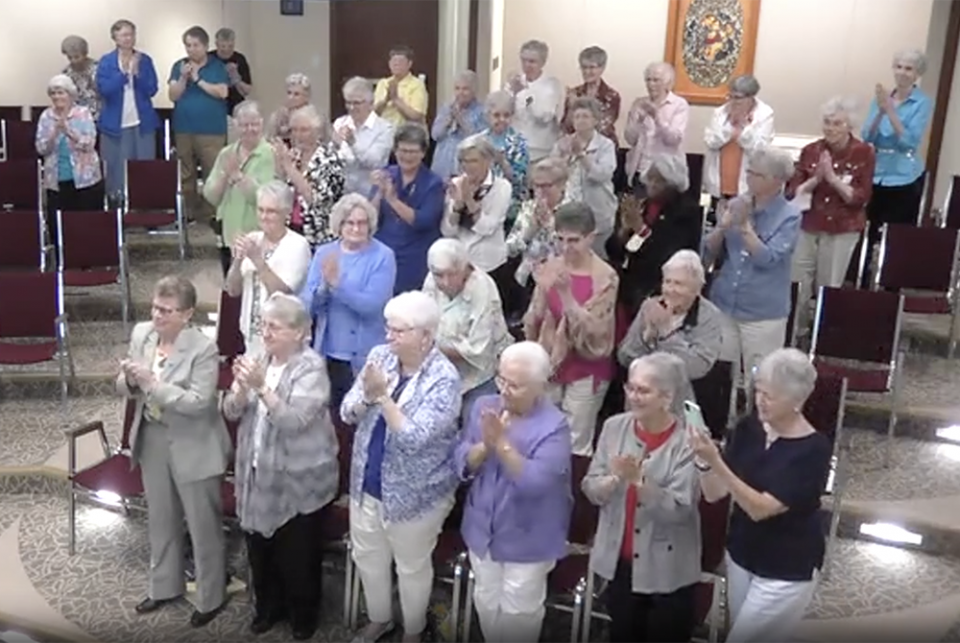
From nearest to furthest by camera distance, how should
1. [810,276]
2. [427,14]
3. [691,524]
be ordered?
1. [691,524]
2. [810,276]
3. [427,14]

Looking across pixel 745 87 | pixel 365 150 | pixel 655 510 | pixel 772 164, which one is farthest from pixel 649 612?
pixel 745 87

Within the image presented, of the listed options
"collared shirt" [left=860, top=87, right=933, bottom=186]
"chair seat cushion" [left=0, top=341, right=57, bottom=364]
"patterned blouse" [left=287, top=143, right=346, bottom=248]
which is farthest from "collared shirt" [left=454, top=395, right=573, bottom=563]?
"collared shirt" [left=860, top=87, right=933, bottom=186]

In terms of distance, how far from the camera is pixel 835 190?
5.80 meters

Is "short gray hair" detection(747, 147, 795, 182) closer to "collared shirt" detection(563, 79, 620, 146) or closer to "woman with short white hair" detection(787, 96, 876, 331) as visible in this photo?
"woman with short white hair" detection(787, 96, 876, 331)

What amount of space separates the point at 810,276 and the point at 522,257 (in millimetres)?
1701

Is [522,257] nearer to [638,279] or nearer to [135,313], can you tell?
[638,279]

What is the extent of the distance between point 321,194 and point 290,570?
2.10m

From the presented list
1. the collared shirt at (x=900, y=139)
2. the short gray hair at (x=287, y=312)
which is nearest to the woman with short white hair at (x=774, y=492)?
the short gray hair at (x=287, y=312)

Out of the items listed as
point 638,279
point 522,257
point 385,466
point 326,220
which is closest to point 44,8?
point 326,220

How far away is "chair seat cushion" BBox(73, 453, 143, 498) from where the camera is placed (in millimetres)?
4742

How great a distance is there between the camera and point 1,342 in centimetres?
617

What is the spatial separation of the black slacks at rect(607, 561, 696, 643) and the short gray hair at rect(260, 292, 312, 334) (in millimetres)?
1420

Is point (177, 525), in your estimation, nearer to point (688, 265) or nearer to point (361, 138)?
point (688, 265)

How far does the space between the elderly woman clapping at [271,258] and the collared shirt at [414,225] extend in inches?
23.3
